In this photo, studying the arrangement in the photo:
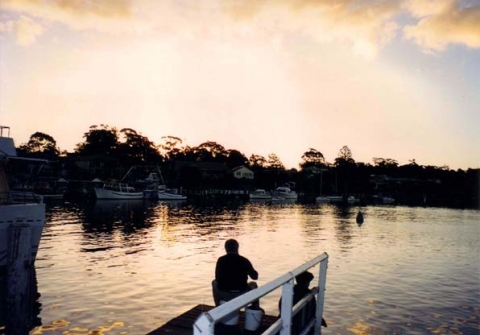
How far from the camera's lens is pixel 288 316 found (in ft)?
20.0

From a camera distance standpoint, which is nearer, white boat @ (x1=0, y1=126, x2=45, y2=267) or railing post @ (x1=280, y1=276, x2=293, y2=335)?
railing post @ (x1=280, y1=276, x2=293, y2=335)

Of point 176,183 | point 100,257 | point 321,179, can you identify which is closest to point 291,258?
point 100,257

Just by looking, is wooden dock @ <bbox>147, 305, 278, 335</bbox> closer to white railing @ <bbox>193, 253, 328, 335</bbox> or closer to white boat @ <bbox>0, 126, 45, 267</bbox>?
white railing @ <bbox>193, 253, 328, 335</bbox>

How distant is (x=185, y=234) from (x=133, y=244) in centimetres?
789

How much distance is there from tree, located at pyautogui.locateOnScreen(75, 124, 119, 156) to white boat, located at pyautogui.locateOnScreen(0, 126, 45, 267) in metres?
145

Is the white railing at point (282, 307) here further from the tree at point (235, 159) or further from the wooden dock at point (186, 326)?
the tree at point (235, 159)

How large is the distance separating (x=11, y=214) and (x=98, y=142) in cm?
15536

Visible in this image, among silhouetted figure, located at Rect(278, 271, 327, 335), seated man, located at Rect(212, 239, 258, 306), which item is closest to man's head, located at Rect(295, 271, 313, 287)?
silhouetted figure, located at Rect(278, 271, 327, 335)

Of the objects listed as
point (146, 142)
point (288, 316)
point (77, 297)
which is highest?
point (146, 142)

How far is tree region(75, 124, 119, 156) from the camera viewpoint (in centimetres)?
16375

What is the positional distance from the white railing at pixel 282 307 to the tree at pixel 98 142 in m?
161

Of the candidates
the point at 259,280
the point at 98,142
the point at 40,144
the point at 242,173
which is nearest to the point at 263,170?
the point at 242,173

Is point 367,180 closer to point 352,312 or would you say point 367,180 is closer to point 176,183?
point 176,183

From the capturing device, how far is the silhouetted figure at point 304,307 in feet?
27.3
